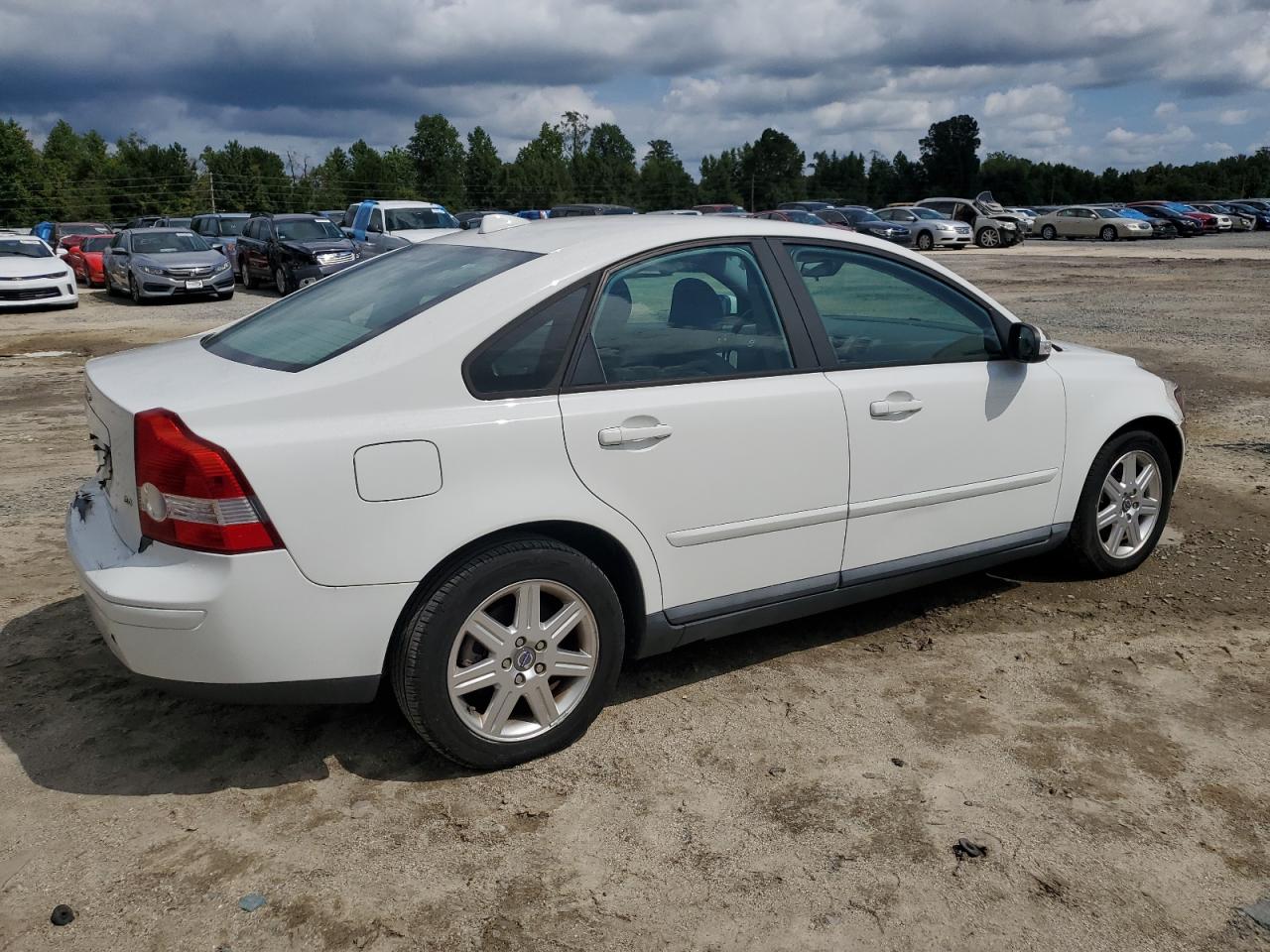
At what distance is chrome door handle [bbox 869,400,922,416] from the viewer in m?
3.95

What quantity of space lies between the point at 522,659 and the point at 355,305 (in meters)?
1.33

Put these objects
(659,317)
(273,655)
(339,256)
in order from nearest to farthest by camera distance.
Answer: (273,655) → (659,317) → (339,256)

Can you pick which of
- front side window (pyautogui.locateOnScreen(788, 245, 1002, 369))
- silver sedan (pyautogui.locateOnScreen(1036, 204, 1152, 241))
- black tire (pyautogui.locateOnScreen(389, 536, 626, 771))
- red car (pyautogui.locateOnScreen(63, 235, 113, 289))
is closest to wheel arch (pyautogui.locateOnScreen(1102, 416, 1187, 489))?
front side window (pyautogui.locateOnScreen(788, 245, 1002, 369))

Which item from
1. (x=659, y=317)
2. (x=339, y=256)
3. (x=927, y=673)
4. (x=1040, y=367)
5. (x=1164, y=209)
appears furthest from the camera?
(x=1164, y=209)

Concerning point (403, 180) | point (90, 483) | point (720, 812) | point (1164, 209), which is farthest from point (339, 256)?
point (403, 180)

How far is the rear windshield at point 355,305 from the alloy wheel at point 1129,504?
286cm

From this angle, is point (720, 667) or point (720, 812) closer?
point (720, 812)

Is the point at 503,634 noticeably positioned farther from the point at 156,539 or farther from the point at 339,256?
the point at 339,256

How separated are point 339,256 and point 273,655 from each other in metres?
18.4

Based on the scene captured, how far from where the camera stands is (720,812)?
3.22 m

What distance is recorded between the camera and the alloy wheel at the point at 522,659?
3268mm

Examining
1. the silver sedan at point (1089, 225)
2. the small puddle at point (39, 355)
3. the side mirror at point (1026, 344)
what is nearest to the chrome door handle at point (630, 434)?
the side mirror at point (1026, 344)

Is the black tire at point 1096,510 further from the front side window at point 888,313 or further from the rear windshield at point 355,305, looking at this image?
the rear windshield at point 355,305

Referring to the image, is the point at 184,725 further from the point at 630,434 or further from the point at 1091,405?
the point at 1091,405
